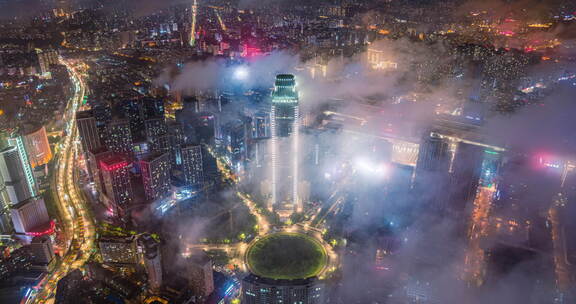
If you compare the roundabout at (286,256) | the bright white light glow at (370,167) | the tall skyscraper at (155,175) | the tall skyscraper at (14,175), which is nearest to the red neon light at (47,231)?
the tall skyscraper at (14,175)

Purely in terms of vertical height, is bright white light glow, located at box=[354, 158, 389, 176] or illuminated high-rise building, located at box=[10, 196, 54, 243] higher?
bright white light glow, located at box=[354, 158, 389, 176]

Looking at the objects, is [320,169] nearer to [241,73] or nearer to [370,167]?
[370,167]

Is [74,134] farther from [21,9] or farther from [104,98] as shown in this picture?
[21,9]

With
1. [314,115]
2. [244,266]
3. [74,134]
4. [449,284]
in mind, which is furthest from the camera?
[74,134]

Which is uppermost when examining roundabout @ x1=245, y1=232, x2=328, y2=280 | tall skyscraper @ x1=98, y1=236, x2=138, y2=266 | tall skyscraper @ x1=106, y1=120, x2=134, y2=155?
tall skyscraper @ x1=106, y1=120, x2=134, y2=155

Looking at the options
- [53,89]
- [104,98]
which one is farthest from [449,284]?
[53,89]

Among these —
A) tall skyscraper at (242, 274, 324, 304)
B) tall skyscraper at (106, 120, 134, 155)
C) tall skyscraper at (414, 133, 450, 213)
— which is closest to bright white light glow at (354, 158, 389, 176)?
tall skyscraper at (414, 133, 450, 213)

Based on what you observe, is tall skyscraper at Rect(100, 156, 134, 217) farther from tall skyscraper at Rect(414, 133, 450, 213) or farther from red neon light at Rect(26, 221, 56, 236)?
tall skyscraper at Rect(414, 133, 450, 213)
